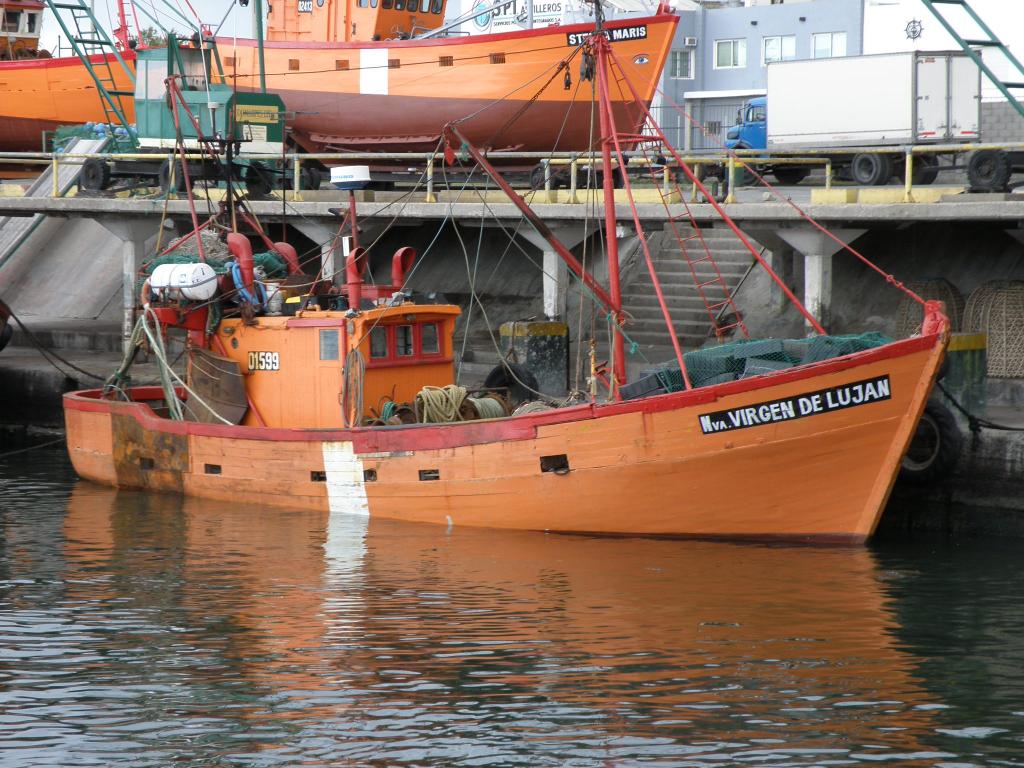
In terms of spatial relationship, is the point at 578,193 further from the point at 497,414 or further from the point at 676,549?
the point at 676,549

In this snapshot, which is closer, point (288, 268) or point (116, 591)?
point (116, 591)

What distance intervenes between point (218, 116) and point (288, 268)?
8.28 m

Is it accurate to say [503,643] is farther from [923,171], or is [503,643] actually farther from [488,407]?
[923,171]

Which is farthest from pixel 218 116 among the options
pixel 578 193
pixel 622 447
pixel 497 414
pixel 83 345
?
pixel 622 447

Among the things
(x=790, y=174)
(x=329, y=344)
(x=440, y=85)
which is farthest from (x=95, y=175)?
(x=790, y=174)

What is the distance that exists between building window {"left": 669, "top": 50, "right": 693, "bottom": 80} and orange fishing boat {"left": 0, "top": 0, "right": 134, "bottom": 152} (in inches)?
829

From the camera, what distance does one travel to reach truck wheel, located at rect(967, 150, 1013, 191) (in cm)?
1998

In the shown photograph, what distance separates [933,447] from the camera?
52.8 feet

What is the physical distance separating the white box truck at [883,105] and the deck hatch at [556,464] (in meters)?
10.1

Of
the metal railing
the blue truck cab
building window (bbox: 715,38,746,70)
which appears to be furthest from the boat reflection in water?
building window (bbox: 715,38,746,70)

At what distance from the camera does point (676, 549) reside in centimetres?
1500

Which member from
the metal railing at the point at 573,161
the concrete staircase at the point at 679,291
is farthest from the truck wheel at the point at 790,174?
the concrete staircase at the point at 679,291

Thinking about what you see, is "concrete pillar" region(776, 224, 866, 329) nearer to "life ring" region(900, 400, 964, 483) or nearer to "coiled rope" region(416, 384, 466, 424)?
"life ring" region(900, 400, 964, 483)

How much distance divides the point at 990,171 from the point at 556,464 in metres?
8.51
